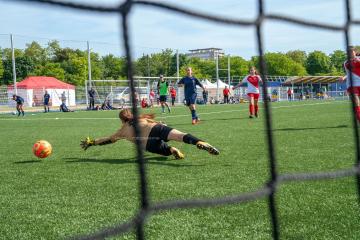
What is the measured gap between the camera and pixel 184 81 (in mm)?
12008

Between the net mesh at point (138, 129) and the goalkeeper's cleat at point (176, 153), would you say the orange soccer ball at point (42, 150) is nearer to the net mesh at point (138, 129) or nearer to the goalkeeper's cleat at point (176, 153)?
the goalkeeper's cleat at point (176, 153)

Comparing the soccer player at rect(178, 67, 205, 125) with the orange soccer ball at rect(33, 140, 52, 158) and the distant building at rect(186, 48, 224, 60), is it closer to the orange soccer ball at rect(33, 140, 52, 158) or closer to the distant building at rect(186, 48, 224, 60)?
the distant building at rect(186, 48, 224, 60)

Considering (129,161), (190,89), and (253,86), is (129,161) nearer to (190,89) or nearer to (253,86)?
(190,89)

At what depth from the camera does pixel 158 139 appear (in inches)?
206

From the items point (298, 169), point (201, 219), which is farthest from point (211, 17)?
point (298, 169)

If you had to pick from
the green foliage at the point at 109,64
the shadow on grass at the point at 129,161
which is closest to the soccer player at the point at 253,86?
the green foliage at the point at 109,64

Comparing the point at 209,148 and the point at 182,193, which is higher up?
the point at 209,148

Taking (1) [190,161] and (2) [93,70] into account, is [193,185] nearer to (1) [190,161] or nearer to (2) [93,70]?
(1) [190,161]

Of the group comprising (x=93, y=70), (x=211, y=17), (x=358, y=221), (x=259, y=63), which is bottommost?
(x=358, y=221)

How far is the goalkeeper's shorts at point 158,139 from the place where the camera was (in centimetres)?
522

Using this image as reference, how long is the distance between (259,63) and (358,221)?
1.20 metres

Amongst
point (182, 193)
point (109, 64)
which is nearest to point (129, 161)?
Answer: point (182, 193)

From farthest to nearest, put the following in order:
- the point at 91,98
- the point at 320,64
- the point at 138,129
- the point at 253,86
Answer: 1. the point at 320,64
2. the point at 91,98
3. the point at 253,86
4. the point at 138,129

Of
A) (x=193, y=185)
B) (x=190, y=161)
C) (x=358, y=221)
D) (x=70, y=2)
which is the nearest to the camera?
(x=70, y=2)
